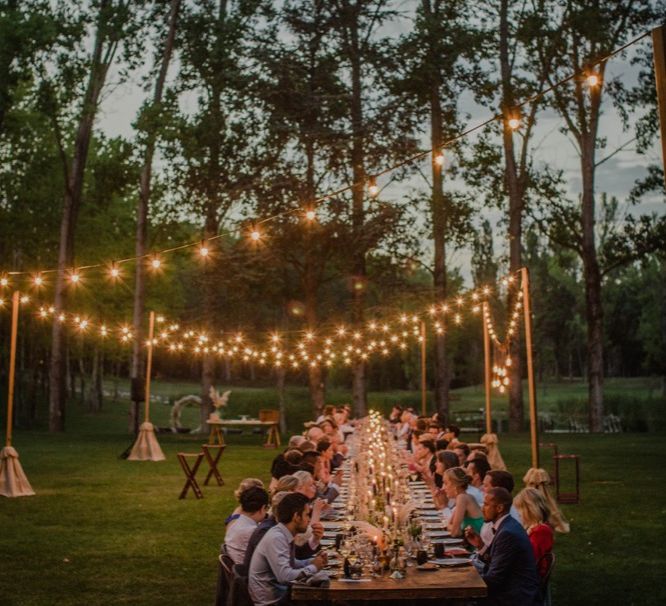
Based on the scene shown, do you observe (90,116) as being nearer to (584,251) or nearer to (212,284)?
(212,284)

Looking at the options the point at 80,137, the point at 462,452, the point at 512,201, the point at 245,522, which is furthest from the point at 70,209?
the point at 245,522

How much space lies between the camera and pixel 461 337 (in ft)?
153

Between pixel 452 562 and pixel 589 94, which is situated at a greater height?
pixel 589 94

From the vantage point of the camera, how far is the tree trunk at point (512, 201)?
25922 millimetres

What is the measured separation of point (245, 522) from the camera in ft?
19.8

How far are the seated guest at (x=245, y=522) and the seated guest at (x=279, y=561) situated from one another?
64 centimetres

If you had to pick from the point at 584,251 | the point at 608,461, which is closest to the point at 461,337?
the point at 584,251

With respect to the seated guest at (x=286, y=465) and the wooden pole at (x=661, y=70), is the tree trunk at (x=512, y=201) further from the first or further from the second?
the wooden pole at (x=661, y=70)

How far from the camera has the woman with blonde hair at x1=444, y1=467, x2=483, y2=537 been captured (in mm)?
6949

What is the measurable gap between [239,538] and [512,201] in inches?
865

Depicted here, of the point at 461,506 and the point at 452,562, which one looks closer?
the point at 452,562

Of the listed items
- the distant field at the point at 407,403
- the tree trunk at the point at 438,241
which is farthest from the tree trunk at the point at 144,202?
the distant field at the point at 407,403

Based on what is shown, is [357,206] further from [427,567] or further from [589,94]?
[427,567]

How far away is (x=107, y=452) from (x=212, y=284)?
26.0ft
